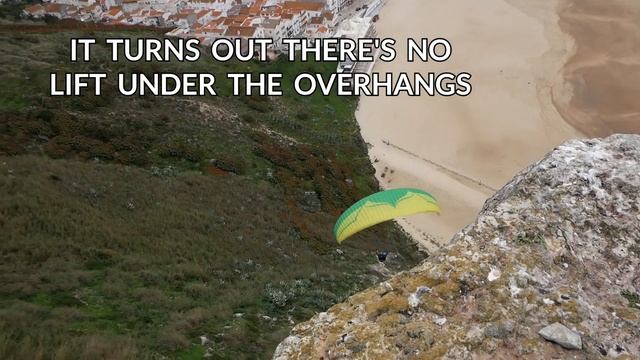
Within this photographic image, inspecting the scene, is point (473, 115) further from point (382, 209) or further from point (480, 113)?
point (382, 209)

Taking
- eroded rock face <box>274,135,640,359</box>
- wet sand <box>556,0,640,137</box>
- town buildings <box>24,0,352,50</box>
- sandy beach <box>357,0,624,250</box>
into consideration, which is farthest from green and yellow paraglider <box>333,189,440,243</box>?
town buildings <box>24,0,352,50</box>

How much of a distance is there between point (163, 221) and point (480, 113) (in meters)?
27.4

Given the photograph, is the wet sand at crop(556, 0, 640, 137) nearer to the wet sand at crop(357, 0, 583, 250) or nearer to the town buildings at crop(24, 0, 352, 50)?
the wet sand at crop(357, 0, 583, 250)

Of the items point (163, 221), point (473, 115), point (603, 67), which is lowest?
point (163, 221)

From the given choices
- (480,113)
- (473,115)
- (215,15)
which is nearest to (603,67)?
(480,113)

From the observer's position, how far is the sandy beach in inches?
1177

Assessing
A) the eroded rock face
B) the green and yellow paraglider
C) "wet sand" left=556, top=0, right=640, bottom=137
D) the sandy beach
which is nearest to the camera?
the eroded rock face

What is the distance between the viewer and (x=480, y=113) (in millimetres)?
37406

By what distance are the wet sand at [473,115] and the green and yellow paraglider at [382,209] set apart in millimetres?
13558

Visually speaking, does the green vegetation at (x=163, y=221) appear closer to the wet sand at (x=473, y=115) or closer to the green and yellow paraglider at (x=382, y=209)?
the wet sand at (x=473, y=115)

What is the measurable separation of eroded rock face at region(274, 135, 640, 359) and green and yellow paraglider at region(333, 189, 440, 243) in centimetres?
Result: 424

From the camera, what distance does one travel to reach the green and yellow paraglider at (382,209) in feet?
36.2

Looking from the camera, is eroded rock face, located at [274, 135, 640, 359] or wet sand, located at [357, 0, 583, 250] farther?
wet sand, located at [357, 0, 583, 250]

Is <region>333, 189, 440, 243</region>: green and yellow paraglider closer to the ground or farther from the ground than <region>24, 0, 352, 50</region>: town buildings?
closer to the ground
